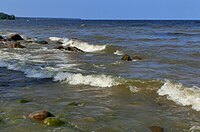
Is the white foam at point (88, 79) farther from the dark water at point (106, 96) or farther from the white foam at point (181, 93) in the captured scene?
the white foam at point (181, 93)

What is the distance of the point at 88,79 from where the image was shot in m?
15.5

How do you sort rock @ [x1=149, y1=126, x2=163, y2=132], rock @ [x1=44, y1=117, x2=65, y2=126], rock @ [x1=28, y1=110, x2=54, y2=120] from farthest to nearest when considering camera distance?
1. rock @ [x1=28, y1=110, x2=54, y2=120]
2. rock @ [x1=44, y1=117, x2=65, y2=126]
3. rock @ [x1=149, y1=126, x2=163, y2=132]

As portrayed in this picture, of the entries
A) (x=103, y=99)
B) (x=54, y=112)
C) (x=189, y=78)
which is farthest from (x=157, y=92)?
(x=54, y=112)

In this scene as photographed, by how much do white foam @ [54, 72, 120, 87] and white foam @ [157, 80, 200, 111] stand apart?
2.14m

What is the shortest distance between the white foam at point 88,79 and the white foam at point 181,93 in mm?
2135

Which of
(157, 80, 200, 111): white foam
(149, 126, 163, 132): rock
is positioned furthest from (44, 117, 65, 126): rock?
(157, 80, 200, 111): white foam

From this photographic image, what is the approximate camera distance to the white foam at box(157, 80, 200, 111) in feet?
38.2

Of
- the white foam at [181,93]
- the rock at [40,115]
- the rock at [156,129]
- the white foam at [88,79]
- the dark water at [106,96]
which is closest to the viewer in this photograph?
the rock at [156,129]

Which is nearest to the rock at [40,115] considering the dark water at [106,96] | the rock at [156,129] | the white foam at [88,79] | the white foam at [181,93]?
the dark water at [106,96]

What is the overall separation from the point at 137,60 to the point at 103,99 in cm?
1096

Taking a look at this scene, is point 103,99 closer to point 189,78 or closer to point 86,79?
point 86,79

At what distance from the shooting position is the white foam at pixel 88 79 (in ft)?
48.6

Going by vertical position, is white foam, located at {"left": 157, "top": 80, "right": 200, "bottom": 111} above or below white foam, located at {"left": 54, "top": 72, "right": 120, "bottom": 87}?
above

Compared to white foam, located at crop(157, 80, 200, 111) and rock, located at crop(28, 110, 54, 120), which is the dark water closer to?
white foam, located at crop(157, 80, 200, 111)
